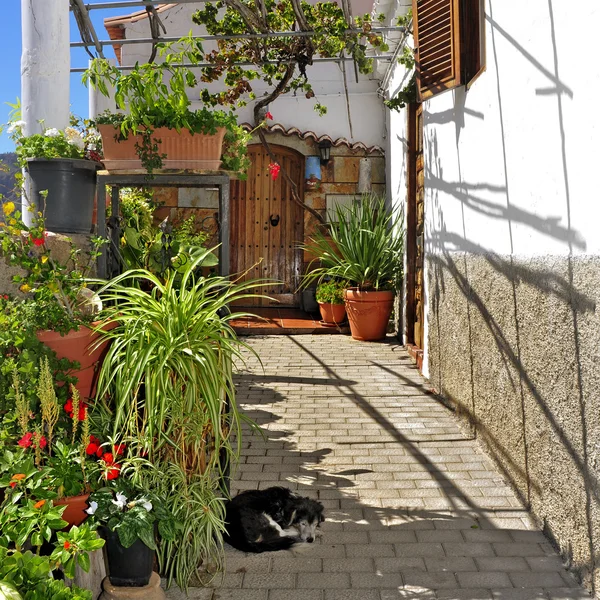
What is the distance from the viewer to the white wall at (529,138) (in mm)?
2854

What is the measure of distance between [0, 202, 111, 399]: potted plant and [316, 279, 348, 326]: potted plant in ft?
18.9

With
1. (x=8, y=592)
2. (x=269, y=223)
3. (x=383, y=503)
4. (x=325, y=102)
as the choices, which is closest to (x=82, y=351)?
(x=8, y=592)

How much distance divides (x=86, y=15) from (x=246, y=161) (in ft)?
13.9

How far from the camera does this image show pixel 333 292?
341 inches

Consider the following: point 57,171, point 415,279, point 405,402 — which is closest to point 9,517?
point 57,171

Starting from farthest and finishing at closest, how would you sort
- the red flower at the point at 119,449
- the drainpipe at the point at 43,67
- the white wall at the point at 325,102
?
the white wall at the point at 325,102
the drainpipe at the point at 43,67
the red flower at the point at 119,449

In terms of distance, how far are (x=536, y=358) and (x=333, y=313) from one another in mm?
5395

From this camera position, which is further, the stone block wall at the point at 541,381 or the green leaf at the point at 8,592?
the stone block wall at the point at 541,381

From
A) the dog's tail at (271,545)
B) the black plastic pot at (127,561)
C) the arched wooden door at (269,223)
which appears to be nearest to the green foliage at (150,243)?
the black plastic pot at (127,561)

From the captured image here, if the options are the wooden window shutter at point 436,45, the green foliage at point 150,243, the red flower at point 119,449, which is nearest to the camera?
the red flower at point 119,449

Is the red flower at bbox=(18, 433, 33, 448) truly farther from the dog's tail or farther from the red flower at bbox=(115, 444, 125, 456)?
the dog's tail

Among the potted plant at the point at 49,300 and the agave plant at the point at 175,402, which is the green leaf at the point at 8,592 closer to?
the agave plant at the point at 175,402

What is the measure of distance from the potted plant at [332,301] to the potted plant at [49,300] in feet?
18.9

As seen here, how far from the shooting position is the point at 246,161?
12.4 ft
